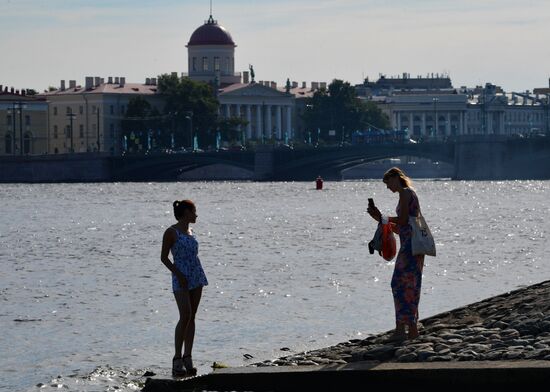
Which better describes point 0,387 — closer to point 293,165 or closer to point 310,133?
point 293,165

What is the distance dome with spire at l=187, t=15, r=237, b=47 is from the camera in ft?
542

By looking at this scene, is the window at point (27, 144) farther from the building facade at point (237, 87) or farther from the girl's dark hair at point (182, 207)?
the girl's dark hair at point (182, 207)

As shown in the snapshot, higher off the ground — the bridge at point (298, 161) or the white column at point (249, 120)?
the white column at point (249, 120)

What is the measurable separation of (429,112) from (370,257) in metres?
147

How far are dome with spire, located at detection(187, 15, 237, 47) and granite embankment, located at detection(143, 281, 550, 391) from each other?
147 meters

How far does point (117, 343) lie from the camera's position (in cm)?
2212

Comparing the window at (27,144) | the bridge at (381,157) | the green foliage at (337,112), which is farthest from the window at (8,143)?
the bridge at (381,157)

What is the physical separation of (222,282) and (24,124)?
122376mm

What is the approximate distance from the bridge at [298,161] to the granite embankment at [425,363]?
8613 centimetres

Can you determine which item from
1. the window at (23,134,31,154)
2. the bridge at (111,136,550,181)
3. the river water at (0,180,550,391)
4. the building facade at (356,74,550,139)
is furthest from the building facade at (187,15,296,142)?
the river water at (0,180,550,391)

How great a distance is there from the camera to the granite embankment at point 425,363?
1537 cm

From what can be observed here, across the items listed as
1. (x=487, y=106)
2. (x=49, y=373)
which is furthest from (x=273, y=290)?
(x=487, y=106)

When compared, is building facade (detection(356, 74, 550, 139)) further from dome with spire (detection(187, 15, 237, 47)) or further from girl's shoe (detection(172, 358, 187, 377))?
girl's shoe (detection(172, 358, 187, 377))

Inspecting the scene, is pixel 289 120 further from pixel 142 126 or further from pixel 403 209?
pixel 403 209
